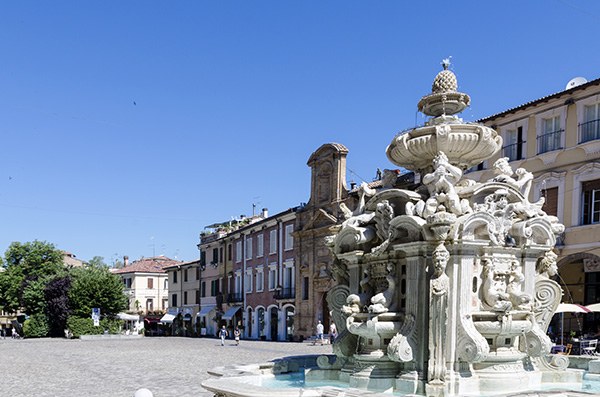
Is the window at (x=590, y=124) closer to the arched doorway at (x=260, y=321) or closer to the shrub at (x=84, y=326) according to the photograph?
the arched doorway at (x=260, y=321)

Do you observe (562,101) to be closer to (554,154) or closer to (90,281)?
(554,154)

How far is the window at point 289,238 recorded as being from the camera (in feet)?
148

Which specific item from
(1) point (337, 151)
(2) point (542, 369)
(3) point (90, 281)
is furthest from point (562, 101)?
(3) point (90, 281)

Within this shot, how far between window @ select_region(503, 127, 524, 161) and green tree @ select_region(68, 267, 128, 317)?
109 ft

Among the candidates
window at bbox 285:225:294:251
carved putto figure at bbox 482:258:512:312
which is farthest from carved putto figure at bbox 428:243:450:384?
window at bbox 285:225:294:251

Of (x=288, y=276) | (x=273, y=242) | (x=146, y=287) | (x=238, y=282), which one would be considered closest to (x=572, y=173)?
(x=288, y=276)

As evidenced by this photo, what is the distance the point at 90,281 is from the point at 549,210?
35.5m

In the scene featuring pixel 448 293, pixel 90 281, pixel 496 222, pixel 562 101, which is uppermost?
pixel 562 101

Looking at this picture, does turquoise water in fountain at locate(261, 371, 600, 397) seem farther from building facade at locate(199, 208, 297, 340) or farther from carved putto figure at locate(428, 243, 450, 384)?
building facade at locate(199, 208, 297, 340)

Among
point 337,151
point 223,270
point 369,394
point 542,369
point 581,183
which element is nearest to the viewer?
point 369,394

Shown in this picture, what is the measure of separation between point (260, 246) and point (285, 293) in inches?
236

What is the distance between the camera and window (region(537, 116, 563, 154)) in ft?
87.2

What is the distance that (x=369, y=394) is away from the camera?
6.84 metres

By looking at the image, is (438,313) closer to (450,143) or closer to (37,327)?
(450,143)
